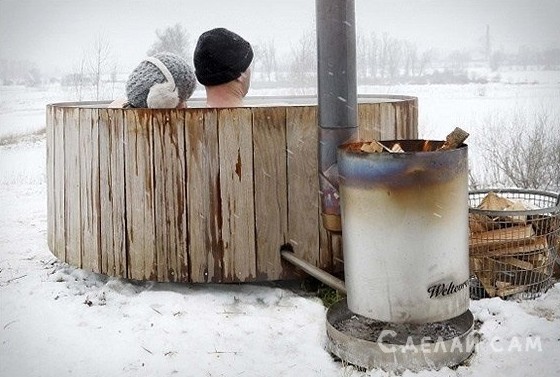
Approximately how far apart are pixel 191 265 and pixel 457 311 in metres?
1.63

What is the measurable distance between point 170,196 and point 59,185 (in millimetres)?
1033

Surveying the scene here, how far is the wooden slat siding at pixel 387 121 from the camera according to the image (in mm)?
4008

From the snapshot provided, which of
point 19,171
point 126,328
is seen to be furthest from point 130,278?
point 19,171

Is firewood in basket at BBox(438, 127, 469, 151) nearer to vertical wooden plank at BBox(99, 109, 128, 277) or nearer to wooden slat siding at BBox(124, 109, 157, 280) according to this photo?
wooden slat siding at BBox(124, 109, 157, 280)

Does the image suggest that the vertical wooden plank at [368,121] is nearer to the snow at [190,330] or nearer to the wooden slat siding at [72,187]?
the snow at [190,330]

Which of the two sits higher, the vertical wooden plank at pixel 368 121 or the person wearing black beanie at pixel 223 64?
the person wearing black beanie at pixel 223 64

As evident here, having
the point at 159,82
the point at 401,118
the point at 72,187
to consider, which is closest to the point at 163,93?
the point at 159,82

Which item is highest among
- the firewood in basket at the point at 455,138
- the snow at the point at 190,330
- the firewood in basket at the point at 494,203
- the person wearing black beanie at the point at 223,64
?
the person wearing black beanie at the point at 223,64

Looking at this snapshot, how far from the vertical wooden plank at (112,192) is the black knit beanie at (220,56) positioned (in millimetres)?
745

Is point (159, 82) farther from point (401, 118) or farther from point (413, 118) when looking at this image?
point (413, 118)

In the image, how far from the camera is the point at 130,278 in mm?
4062

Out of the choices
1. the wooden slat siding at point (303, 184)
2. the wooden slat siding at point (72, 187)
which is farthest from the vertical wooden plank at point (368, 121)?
the wooden slat siding at point (72, 187)

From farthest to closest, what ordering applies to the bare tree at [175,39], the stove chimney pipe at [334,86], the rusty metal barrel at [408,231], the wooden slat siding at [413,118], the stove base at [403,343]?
the bare tree at [175,39]
the wooden slat siding at [413,118]
the stove chimney pipe at [334,86]
the stove base at [403,343]
the rusty metal barrel at [408,231]

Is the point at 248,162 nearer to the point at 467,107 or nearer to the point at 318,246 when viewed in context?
the point at 318,246
